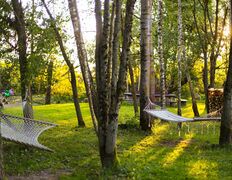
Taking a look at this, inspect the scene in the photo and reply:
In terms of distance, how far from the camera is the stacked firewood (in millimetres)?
15461

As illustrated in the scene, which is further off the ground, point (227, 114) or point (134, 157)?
point (227, 114)

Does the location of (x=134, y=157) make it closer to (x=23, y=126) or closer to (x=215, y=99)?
(x=23, y=126)

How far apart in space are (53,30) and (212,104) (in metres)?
9.47

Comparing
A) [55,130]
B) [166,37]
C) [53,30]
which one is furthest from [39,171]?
[166,37]

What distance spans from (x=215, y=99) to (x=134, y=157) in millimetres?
9045

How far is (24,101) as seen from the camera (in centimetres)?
858

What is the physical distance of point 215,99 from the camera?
15.7 m

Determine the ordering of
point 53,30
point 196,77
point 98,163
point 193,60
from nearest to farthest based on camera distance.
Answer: point 98,163 < point 53,30 < point 193,60 < point 196,77

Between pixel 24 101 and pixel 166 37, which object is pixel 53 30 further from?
pixel 166 37

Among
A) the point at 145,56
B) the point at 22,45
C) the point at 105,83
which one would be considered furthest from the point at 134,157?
the point at 145,56

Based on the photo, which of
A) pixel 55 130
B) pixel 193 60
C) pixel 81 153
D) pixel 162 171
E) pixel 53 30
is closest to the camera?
pixel 162 171

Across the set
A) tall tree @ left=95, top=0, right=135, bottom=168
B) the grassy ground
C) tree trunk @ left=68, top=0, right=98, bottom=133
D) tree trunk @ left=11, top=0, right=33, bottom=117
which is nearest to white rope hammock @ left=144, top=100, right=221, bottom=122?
the grassy ground

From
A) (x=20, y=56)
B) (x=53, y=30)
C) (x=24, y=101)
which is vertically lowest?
(x=24, y=101)

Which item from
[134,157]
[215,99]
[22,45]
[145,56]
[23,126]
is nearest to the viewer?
[23,126]
